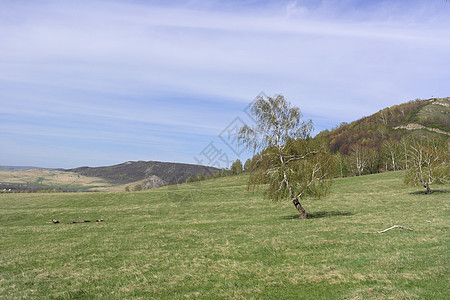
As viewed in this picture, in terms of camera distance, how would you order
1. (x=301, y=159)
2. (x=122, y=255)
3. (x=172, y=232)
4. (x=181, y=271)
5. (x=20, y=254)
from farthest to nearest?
(x=301, y=159) < (x=172, y=232) < (x=20, y=254) < (x=122, y=255) < (x=181, y=271)

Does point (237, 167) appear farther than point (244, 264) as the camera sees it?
Yes

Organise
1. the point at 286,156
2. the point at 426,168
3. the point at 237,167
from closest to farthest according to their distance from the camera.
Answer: the point at 286,156
the point at 426,168
the point at 237,167

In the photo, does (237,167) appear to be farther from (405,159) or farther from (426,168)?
(426,168)

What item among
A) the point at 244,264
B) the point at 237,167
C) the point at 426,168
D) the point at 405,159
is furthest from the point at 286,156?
the point at 237,167

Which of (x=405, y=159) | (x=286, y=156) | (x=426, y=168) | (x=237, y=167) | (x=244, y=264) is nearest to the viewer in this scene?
(x=244, y=264)

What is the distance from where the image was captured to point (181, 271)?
12.2 meters

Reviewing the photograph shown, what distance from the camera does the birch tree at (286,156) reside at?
25.1 m

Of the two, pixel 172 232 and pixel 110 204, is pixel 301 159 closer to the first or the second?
pixel 172 232

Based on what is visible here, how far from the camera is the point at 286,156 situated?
25203mm

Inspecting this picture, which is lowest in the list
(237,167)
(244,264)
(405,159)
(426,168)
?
(244,264)

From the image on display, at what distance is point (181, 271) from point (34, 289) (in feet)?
16.6

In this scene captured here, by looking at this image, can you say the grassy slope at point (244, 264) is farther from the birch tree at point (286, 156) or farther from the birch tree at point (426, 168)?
the birch tree at point (426, 168)

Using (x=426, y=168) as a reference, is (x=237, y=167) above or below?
above

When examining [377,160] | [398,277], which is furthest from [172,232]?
[377,160]
